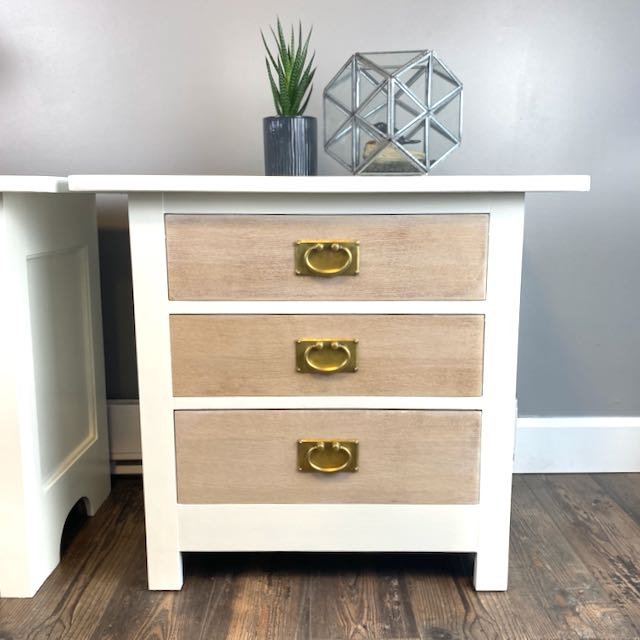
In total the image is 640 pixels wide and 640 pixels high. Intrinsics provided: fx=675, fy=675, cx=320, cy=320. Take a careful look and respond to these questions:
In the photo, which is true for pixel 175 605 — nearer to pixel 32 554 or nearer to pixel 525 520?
pixel 32 554

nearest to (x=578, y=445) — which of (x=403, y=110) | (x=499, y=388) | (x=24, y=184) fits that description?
(x=499, y=388)

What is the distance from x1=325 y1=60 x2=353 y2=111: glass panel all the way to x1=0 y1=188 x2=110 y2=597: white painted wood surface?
509 mm

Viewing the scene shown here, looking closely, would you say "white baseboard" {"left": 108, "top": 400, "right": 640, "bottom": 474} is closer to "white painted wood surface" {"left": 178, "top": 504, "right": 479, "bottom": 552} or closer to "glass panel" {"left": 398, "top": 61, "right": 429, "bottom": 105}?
"white painted wood surface" {"left": 178, "top": 504, "right": 479, "bottom": 552}

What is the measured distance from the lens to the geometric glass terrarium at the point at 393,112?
1140mm

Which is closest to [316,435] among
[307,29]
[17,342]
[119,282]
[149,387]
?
[149,387]

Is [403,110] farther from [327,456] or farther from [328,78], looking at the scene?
[327,456]

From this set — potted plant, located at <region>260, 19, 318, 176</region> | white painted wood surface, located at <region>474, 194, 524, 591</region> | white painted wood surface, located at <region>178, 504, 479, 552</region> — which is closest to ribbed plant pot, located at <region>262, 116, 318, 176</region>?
potted plant, located at <region>260, 19, 318, 176</region>

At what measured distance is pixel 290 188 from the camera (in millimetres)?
970

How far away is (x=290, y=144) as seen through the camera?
1.19m

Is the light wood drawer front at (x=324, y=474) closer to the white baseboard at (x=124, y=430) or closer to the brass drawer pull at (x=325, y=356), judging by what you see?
the brass drawer pull at (x=325, y=356)

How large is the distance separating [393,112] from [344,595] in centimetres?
80

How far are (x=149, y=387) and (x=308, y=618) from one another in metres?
0.43

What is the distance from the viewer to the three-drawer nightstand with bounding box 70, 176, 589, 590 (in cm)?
100

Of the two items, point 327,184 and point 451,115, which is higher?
→ point 451,115
